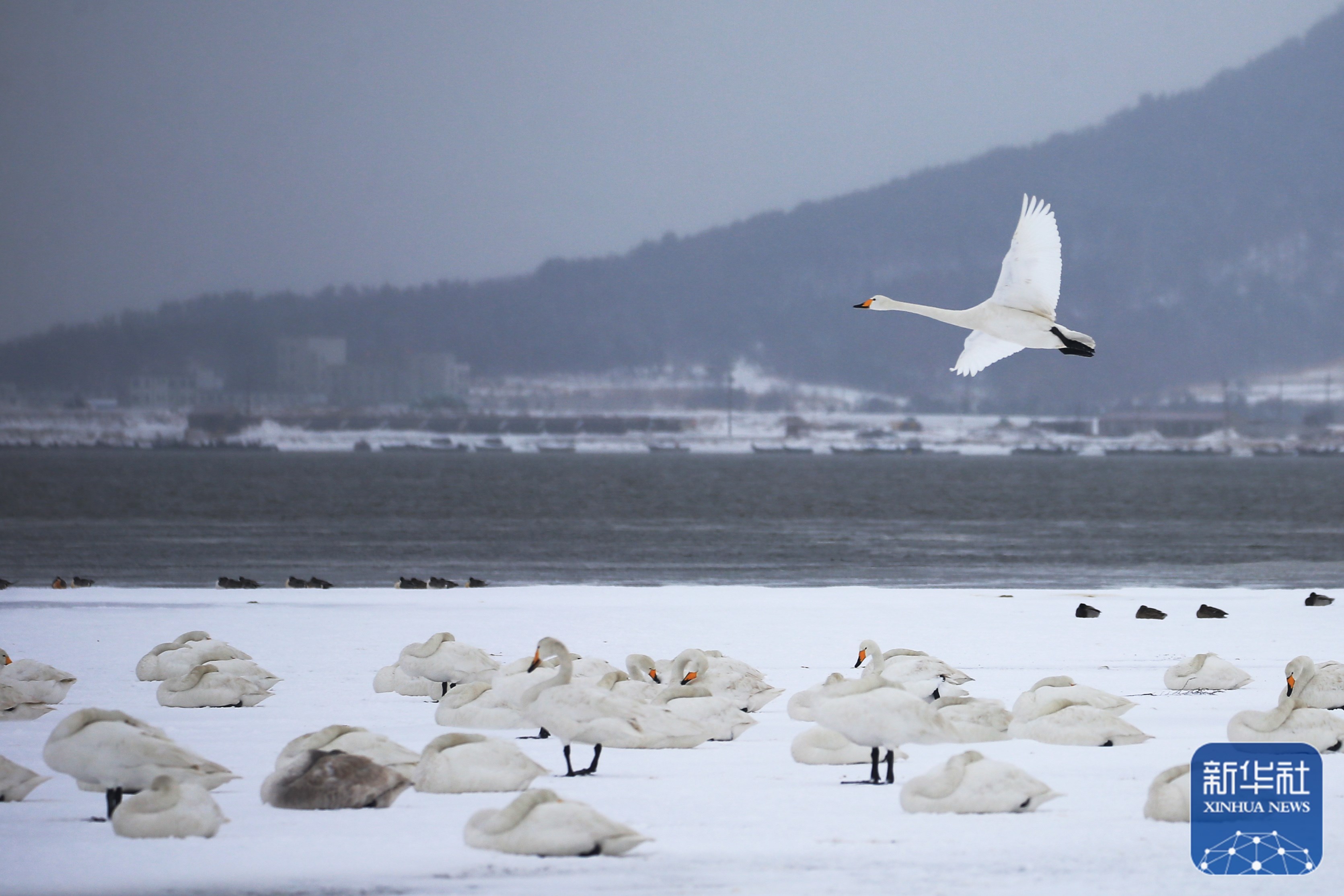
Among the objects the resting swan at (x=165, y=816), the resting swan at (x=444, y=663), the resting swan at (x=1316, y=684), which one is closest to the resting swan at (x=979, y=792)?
the resting swan at (x=1316, y=684)

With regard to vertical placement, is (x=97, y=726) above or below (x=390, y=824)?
above

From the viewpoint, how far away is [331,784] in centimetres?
909

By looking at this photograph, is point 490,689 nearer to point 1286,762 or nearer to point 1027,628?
point 1286,762

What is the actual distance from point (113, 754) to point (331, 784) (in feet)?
4.23

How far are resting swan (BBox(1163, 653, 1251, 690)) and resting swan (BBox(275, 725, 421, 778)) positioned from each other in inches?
286

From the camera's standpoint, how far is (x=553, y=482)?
132 meters

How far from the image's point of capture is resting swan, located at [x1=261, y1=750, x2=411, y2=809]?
9039mm

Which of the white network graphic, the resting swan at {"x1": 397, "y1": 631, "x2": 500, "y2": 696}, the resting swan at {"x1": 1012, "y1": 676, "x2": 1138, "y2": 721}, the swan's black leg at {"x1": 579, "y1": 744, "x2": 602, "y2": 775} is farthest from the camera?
the resting swan at {"x1": 397, "y1": 631, "x2": 500, "y2": 696}

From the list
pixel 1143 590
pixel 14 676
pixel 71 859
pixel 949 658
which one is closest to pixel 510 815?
pixel 71 859

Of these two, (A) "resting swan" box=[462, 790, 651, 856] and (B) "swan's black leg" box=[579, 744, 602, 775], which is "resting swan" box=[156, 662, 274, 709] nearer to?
(B) "swan's black leg" box=[579, 744, 602, 775]

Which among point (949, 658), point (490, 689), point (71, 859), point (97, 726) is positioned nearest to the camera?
point (71, 859)

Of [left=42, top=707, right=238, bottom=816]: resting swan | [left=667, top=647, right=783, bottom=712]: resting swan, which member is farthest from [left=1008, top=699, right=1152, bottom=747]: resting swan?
[left=42, top=707, right=238, bottom=816]: resting swan

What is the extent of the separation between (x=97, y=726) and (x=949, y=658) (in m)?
9.62

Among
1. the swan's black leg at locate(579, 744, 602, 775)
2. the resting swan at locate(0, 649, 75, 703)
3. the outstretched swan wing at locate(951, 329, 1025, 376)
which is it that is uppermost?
the outstretched swan wing at locate(951, 329, 1025, 376)
